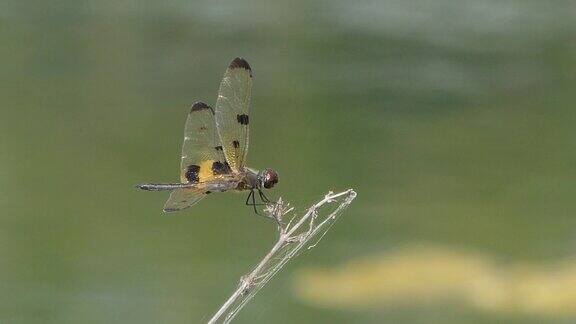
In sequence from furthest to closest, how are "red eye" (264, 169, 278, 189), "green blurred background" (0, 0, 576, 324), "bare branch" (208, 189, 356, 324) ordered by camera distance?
"green blurred background" (0, 0, 576, 324)
"red eye" (264, 169, 278, 189)
"bare branch" (208, 189, 356, 324)

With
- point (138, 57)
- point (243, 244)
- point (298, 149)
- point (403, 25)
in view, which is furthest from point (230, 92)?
point (403, 25)

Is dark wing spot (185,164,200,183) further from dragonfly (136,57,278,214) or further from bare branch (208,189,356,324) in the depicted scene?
bare branch (208,189,356,324)

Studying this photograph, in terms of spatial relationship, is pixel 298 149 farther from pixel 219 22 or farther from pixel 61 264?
pixel 61 264

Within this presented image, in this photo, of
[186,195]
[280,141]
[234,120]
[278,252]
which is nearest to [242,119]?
[234,120]

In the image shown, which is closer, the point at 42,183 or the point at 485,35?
the point at 42,183

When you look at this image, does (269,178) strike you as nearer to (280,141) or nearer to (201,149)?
(201,149)

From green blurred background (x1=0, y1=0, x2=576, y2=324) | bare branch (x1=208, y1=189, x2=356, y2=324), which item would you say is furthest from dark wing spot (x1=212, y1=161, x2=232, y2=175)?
green blurred background (x1=0, y1=0, x2=576, y2=324)

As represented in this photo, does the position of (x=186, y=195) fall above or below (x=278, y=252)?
above
